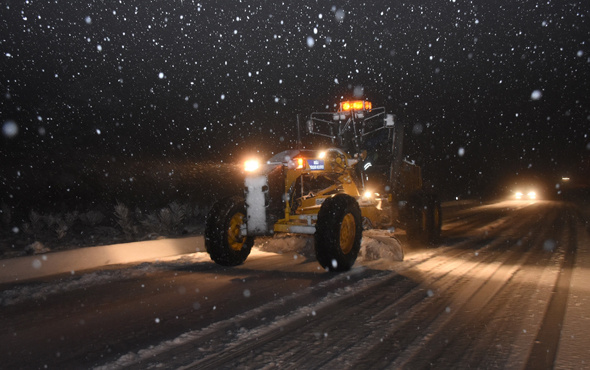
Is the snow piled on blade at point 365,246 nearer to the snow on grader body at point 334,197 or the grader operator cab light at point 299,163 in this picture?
the snow on grader body at point 334,197

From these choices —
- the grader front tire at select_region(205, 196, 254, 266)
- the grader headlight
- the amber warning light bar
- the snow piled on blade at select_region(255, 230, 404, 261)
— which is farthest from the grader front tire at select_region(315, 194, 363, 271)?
the amber warning light bar

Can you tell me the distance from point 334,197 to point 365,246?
5.45 ft

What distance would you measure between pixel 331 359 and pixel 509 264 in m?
5.64

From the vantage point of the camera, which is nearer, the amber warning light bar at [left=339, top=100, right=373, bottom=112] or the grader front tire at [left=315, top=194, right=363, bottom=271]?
the grader front tire at [left=315, top=194, right=363, bottom=271]

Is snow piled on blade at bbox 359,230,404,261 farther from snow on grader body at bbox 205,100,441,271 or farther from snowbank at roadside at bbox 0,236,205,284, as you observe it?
snowbank at roadside at bbox 0,236,205,284

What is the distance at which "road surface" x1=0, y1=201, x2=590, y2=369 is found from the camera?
3.71 metres

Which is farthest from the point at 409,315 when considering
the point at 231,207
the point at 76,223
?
the point at 76,223

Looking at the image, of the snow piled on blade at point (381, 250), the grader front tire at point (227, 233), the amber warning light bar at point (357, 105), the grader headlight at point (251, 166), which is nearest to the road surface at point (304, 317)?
the snow piled on blade at point (381, 250)

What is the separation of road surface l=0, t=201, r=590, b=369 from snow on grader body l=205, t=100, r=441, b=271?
60 centimetres

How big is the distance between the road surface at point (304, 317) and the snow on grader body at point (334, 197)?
23.7 inches

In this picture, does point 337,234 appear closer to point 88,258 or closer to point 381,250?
point 381,250

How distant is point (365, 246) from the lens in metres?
8.38

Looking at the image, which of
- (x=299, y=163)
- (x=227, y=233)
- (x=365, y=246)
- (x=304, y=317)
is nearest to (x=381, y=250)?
(x=365, y=246)

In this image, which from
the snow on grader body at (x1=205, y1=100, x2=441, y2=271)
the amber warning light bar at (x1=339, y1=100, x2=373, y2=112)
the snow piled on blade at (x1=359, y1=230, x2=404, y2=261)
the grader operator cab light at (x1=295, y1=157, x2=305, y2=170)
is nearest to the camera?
the snow on grader body at (x1=205, y1=100, x2=441, y2=271)
